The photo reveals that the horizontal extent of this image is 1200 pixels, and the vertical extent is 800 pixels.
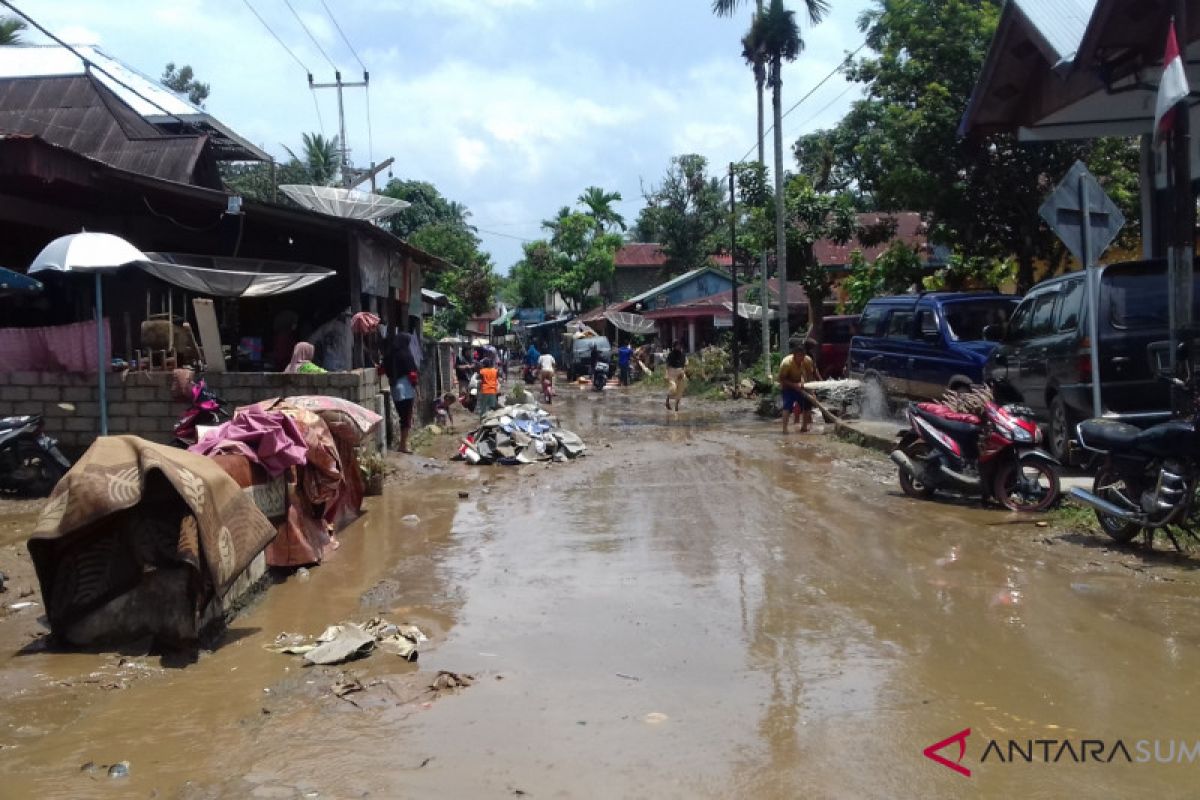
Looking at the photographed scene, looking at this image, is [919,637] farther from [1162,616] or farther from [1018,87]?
[1018,87]

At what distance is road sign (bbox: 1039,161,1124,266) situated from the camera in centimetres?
891

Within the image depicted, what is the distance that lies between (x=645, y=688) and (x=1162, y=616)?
123 inches

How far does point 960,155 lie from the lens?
18.9m

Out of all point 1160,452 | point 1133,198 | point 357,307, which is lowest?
point 1160,452

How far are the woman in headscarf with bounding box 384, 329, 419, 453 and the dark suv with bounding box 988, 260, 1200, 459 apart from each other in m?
8.20

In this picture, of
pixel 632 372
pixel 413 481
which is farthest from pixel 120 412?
pixel 632 372

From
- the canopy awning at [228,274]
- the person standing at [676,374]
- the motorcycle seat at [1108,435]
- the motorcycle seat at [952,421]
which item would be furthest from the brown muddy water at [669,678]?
the person standing at [676,374]

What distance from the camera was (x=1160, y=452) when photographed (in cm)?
693

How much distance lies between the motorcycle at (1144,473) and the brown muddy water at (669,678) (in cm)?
30

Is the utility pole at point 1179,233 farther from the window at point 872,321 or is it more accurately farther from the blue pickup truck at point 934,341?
the window at point 872,321

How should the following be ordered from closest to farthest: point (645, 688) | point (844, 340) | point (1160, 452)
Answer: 1. point (645, 688)
2. point (1160, 452)
3. point (844, 340)

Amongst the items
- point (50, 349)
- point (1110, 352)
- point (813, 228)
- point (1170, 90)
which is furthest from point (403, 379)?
point (813, 228)

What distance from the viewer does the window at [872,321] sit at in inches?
651

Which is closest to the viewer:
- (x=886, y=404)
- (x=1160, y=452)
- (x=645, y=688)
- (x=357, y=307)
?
(x=645, y=688)
